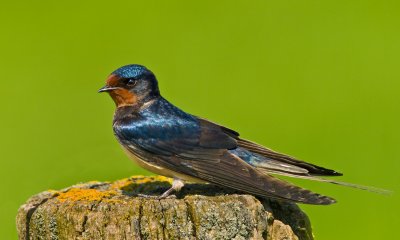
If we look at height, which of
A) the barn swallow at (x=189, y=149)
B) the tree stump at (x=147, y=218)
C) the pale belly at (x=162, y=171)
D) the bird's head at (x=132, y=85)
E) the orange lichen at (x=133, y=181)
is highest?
the bird's head at (x=132, y=85)

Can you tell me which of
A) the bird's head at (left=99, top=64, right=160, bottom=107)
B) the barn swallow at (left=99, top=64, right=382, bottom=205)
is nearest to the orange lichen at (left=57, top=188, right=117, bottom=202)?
the barn swallow at (left=99, top=64, right=382, bottom=205)

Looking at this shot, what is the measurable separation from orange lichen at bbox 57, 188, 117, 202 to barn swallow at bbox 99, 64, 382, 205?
30 centimetres

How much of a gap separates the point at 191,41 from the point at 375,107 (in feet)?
8.60

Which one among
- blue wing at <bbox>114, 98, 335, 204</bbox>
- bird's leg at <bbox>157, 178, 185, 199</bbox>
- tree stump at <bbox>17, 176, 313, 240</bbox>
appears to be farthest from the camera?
bird's leg at <bbox>157, 178, 185, 199</bbox>

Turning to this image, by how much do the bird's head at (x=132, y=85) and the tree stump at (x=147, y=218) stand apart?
112 cm

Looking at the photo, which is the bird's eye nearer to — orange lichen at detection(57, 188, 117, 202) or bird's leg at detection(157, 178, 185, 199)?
bird's leg at detection(157, 178, 185, 199)

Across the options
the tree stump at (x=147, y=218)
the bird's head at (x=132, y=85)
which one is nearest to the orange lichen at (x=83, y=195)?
the tree stump at (x=147, y=218)

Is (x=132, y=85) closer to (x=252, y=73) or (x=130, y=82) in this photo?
(x=130, y=82)

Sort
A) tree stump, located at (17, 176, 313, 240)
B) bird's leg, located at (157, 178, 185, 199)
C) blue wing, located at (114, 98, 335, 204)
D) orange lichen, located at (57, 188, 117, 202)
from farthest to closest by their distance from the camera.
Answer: bird's leg, located at (157, 178, 185, 199) → blue wing, located at (114, 98, 335, 204) → orange lichen, located at (57, 188, 117, 202) → tree stump, located at (17, 176, 313, 240)

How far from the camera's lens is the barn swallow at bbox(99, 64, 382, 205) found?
486 centimetres

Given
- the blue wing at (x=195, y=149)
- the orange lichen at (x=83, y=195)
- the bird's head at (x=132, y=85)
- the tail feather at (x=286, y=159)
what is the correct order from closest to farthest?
the orange lichen at (x=83, y=195) → the blue wing at (x=195, y=149) → the tail feather at (x=286, y=159) → the bird's head at (x=132, y=85)

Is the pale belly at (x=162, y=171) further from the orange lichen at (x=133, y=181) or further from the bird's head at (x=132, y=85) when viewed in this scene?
the bird's head at (x=132, y=85)

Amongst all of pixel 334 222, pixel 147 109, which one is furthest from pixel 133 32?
pixel 147 109

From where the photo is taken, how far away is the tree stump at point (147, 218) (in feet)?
14.1
